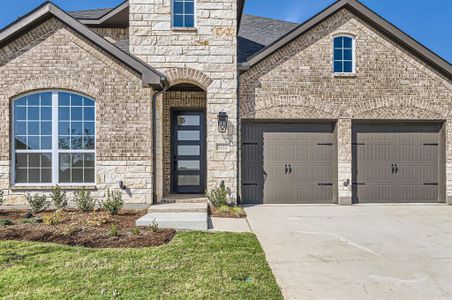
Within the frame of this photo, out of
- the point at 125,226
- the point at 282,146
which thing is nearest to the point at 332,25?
the point at 282,146

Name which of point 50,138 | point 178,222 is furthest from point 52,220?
point 50,138

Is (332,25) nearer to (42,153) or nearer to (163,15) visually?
(163,15)

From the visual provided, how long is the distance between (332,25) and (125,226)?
801cm

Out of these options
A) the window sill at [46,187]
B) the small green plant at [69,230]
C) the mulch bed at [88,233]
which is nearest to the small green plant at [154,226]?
the mulch bed at [88,233]

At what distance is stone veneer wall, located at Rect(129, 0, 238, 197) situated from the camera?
28.6ft

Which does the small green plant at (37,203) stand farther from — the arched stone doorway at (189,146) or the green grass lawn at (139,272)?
the arched stone doorway at (189,146)

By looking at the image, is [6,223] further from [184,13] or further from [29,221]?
[184,13]

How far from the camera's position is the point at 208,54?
28.9 feet

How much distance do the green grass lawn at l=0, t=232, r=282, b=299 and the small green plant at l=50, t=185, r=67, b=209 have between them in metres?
2.77

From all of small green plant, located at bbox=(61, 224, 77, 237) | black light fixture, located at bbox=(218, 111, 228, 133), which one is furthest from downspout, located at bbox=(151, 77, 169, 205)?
small green plant, located at bbox=(61, 224, 77, 237)

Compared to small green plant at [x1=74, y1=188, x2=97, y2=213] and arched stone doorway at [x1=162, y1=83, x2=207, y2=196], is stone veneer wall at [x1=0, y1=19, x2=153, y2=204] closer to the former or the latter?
small green plant at [x1=74, y1=188, x2=97, y2=213]

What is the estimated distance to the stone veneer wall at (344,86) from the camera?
928cm

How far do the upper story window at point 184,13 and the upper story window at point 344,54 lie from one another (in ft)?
14.1

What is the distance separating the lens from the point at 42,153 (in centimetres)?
806
